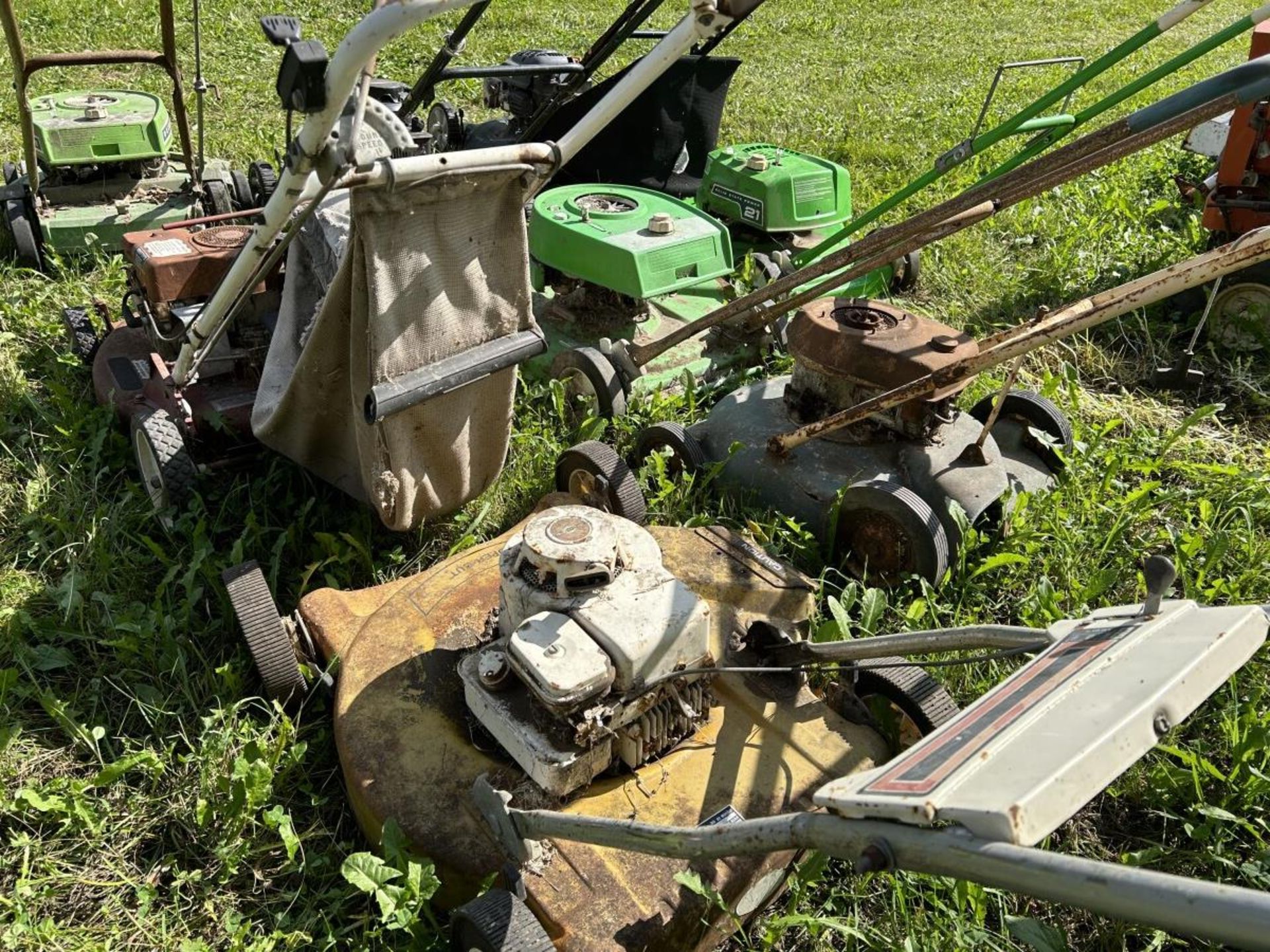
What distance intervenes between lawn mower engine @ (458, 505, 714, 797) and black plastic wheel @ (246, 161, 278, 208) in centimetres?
311

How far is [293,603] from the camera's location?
296 centimetres

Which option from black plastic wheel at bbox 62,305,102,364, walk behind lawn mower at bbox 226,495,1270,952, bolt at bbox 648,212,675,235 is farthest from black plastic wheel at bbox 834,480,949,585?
black plastic wheel at bbox 62,305,102,364

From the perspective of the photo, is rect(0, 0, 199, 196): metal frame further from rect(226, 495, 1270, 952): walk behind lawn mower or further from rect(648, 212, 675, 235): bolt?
rect(226, 495, 1270, 952): walk behind lawn mower

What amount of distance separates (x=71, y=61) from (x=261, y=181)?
854mm

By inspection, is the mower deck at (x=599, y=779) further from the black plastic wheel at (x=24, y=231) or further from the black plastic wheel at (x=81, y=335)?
the black plastic wheel at (x=24, y=231)

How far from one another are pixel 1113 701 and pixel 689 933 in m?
1.04

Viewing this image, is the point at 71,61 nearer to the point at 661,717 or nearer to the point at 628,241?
Answer: the point at 628,241

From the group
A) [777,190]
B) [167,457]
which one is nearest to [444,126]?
[777,190]

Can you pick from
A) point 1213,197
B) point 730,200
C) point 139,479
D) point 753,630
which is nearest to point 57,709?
point 139,479

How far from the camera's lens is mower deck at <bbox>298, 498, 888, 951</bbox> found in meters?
1.92

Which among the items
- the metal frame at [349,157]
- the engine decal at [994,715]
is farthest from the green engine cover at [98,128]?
the engine decal at [994,715]

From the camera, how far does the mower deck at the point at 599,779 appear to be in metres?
1.92

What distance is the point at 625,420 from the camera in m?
3.72

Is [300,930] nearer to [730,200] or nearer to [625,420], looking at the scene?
[625,420]
